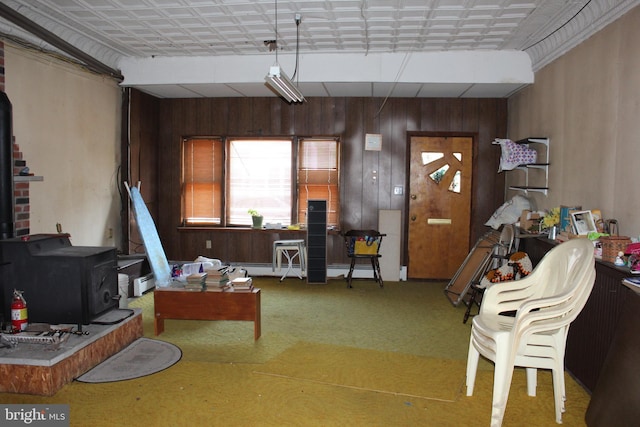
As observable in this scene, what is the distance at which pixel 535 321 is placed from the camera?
3055 mm

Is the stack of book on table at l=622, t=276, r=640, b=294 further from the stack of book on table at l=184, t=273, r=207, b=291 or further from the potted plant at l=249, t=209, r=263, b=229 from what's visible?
the potted plant at l=249, t=209, r=263, b=229

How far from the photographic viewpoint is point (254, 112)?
730cm

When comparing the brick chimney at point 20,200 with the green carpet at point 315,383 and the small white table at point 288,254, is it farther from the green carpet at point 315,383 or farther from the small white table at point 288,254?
the small white table at point 288,254

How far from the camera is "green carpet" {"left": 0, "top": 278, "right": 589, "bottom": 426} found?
122 inches

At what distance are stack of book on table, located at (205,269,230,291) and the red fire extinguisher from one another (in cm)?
151

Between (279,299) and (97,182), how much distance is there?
2.84 meters

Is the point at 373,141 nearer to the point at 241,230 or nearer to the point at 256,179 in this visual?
the point at 256,179

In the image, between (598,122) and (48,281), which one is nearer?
(48,281)

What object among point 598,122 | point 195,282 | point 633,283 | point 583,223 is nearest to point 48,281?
point 195,282

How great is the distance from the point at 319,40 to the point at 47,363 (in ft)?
14.3

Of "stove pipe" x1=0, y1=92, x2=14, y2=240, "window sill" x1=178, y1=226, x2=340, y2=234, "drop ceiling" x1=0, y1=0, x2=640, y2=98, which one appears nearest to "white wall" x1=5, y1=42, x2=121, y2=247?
"drop ceiling" x1=0, y1=0, x2=640, y2=98

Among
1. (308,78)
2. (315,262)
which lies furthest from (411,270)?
(308,78)

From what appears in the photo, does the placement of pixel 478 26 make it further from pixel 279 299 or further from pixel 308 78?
pixel 279 299

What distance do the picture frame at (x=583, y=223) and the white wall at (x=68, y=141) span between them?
532 centimetres
